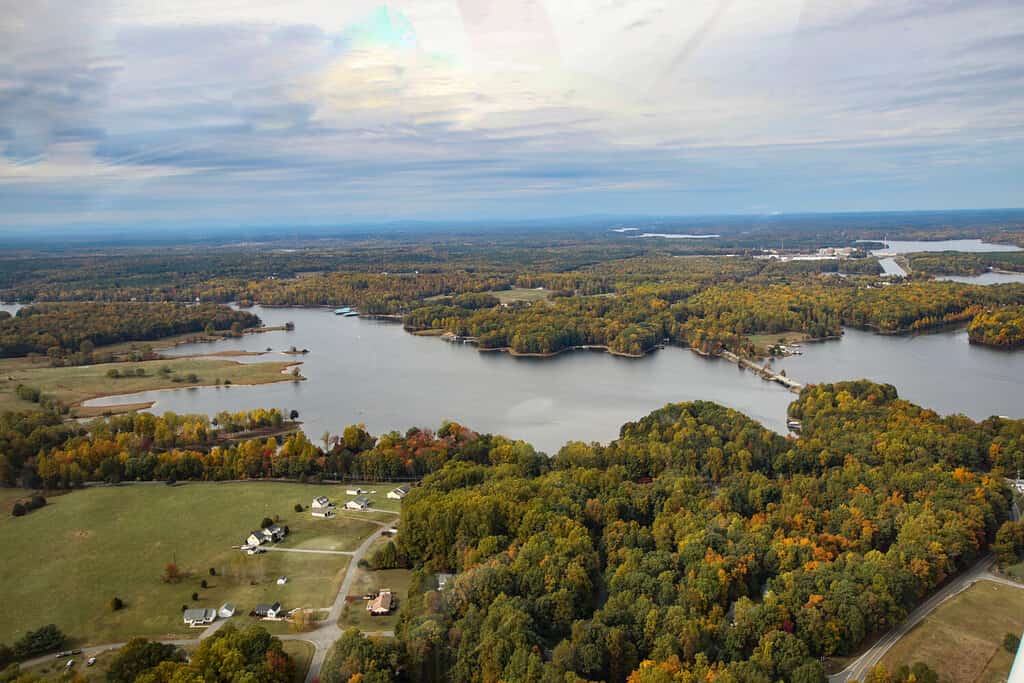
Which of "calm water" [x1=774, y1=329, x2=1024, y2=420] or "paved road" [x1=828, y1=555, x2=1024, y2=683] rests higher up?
"calm water" [x1=774, y1=329, x2=1024, y2=420]

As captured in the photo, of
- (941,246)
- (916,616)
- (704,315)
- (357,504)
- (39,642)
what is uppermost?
(941,246)

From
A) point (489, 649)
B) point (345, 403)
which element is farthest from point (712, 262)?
point (489, 649)

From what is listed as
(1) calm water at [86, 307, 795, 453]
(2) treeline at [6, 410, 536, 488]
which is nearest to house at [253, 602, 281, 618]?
(2) treeline at [6, 410, 536, 488]

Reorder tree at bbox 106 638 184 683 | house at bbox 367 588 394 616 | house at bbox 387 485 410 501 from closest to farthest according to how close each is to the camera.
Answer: tree at bbox 106 638 184 683 → house at bbox 367 588 394 616 → house at bbox 387 485 410 501

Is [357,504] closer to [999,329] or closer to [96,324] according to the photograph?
[96,324]

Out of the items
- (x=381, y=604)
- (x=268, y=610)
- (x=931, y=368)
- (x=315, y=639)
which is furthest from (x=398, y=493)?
(x=931, y=368)

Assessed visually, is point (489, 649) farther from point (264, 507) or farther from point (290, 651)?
point (264, 507)

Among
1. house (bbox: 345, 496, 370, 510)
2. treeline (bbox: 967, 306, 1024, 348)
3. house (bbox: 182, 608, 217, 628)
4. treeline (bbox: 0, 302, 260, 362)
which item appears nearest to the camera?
house (bbox: 182, 608, 217, 628)

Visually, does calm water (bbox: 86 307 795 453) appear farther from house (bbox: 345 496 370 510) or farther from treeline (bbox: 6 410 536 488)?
house (bbox: 345 496 370 510)
